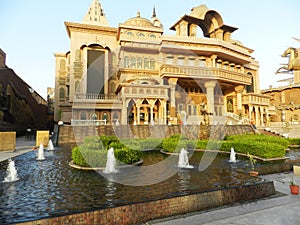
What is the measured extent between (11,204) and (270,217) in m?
6.18

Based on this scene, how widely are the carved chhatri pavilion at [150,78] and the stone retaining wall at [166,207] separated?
1977 cm

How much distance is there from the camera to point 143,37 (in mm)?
31062

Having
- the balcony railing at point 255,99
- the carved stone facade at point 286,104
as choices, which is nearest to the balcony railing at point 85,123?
the balcony railing at point 255,99

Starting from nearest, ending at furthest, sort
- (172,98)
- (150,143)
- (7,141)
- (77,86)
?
1. (7,141)
2. (150,143)
3. (172,98)
4. (77,86)

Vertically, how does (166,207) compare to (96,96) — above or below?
below

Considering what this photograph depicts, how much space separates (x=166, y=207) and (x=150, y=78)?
26.2 meters

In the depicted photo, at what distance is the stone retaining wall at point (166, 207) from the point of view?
158 inches

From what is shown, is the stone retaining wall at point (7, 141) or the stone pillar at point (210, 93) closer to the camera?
the stone retaining wall at point (7, 141)

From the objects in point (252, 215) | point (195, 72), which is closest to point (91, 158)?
point (252, 215)

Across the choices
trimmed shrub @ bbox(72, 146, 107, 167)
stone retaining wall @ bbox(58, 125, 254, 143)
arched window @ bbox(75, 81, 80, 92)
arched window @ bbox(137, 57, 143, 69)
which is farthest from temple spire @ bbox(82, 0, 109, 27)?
trimmed shrub @ bbox(72, 146, 107, 167)

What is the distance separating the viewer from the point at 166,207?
4.76 meters

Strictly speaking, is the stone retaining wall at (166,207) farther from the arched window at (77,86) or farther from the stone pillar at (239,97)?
the stone pillar at (239,97)

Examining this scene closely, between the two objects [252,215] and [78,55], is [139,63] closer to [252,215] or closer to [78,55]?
[78,55]

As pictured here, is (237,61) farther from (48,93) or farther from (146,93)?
(48,93)
